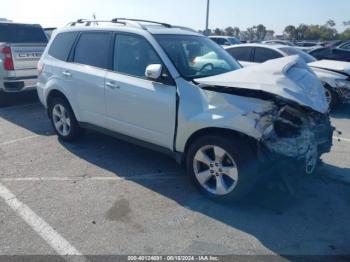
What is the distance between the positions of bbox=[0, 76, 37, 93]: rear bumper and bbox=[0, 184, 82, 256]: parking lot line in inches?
161

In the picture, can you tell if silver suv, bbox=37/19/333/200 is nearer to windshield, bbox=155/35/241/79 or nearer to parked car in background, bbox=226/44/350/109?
windshield, bbox=155/35/241/79

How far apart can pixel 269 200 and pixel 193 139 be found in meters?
1.10

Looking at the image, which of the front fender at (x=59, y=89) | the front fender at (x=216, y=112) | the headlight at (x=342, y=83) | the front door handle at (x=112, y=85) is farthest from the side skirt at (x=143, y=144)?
the headlight at (x=342, y=83)

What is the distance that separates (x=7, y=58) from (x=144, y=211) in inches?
217

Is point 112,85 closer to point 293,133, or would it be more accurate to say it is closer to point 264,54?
point 293,133

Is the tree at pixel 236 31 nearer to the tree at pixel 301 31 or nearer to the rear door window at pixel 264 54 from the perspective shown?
the tree at pixel 301 31

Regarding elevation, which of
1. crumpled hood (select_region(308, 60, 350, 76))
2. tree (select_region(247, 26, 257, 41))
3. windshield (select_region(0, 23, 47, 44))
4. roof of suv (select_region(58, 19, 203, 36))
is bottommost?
tree (select_region(247, 26, 257, 41))

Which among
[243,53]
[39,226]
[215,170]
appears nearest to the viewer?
[39,226]

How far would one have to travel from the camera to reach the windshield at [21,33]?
864 centimetres

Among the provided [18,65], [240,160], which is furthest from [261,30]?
[240,160]

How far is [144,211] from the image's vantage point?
143 inches

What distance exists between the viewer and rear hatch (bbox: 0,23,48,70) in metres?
7.48

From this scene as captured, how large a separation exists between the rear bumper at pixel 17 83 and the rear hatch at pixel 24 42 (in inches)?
9.5

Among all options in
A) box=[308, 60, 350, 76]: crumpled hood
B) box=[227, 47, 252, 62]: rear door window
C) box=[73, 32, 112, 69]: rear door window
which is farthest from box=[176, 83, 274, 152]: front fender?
box=[227, 47, 252, 62]: rear door window
